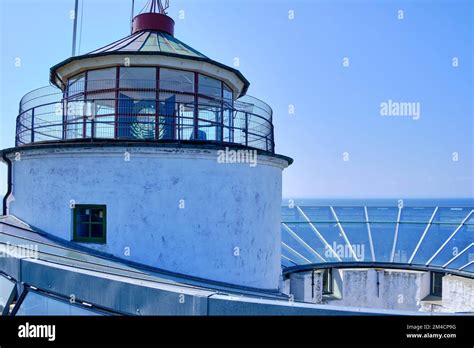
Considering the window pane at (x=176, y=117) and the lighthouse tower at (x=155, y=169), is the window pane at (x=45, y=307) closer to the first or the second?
the lighthouse tower at (x=155, y=169)

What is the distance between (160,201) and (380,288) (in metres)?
12.7

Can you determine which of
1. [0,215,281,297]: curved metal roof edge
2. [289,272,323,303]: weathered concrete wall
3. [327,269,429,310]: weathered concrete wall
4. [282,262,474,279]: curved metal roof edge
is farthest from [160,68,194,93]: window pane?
[327,269,429,310]: weathered concrete wall

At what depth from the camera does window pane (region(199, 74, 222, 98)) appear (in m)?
10.2

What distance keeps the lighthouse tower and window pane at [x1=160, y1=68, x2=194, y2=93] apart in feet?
0.10

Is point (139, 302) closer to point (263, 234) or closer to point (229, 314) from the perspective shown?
point (229, 314)

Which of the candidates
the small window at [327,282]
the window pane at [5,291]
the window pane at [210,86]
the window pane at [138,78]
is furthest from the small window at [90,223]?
the small window at [327,282]

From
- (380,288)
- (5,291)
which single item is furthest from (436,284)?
(5,291)

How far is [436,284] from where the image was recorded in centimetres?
1656

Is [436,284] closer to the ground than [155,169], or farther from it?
closer to the ground

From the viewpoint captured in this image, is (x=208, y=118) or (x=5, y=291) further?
(x=208, y=118)

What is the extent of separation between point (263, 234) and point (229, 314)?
239 inches

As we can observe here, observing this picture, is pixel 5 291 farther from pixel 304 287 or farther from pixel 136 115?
pixel 304 287

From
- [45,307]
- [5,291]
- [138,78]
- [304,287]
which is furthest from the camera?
[304,287]

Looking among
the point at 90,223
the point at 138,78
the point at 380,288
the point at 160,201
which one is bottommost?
the point at 380,288
